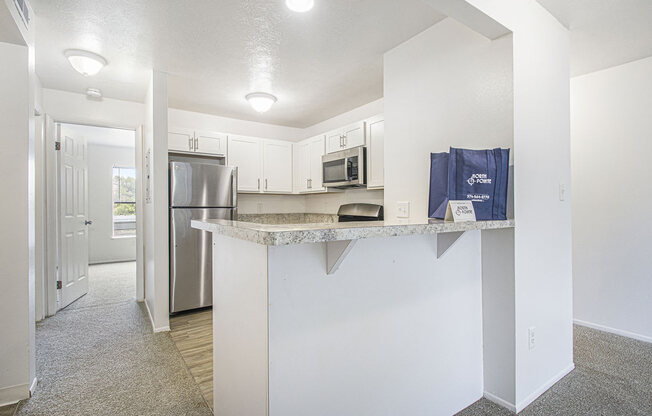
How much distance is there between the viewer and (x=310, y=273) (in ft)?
3.94

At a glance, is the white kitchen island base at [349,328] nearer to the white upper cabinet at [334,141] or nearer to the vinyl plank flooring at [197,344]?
the vinyl plank flooring at [197,344]

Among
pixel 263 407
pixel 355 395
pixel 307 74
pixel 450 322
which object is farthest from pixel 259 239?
pixel 307 74

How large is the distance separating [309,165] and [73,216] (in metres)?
2.99

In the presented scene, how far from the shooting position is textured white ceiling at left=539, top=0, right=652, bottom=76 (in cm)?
194

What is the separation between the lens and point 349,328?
1304mm

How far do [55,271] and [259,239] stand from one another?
378cm

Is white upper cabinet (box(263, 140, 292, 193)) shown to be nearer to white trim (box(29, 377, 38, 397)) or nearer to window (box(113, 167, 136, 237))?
white trim (box(29, 377, 38, 397))

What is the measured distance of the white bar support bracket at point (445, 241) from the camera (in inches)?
61.6

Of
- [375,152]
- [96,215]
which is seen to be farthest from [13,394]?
[96,215]

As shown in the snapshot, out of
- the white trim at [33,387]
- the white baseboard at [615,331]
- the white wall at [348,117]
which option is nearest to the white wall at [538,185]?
the white baseboard at [615,331]

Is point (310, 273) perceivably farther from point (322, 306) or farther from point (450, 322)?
point (450, 322)

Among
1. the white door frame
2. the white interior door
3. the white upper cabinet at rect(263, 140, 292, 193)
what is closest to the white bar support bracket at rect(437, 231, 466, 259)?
the white upper cabinet at rect(263, 140, 292, 193)

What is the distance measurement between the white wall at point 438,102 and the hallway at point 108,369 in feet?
6.41

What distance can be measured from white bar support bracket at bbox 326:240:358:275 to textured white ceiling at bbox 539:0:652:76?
80.1 inches
